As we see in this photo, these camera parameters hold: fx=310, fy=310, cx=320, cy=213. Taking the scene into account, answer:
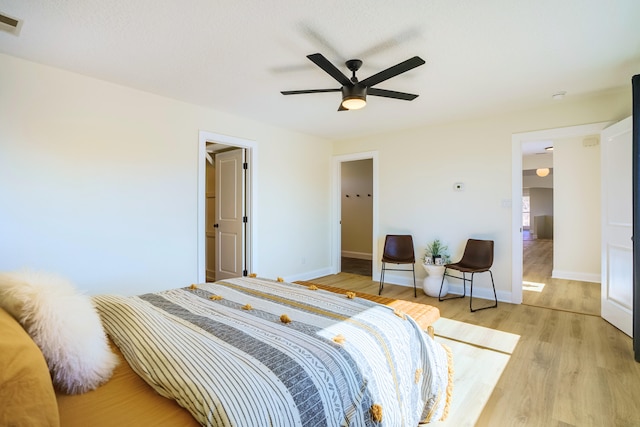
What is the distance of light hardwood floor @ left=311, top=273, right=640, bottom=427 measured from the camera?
1801 mm

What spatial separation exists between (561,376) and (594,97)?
2993mm

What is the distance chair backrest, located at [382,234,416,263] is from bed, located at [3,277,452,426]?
2642 mm

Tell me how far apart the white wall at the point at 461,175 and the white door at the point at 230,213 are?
7.11 feet

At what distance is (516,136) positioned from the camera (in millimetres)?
3889

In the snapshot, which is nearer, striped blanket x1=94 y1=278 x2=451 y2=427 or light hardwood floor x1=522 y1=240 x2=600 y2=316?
striped blanket x1=94 y1=278 x2=451 y2=427

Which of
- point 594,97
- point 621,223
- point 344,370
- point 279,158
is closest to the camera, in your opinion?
point 344,370

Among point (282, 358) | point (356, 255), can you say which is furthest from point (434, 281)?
point (282, 358)

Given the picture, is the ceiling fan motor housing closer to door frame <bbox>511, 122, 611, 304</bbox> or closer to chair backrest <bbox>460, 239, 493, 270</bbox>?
door frame <bbox>511, 122, 611, 304</bbox>

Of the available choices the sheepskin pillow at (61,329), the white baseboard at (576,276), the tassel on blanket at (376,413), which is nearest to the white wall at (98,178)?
the sheepskin pillow at (61,329)

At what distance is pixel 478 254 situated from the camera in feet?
13.1

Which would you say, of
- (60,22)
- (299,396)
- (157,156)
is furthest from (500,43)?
(157,156)

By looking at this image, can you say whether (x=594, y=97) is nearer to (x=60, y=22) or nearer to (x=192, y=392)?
(x=192, y=392)

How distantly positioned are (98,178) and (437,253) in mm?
4159

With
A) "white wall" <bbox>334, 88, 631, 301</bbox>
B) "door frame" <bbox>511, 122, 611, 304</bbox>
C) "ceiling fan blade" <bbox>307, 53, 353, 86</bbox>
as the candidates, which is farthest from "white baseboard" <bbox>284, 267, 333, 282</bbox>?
"ceiling fan blade" <bbox>307, 53, 353, 86</bbox>
